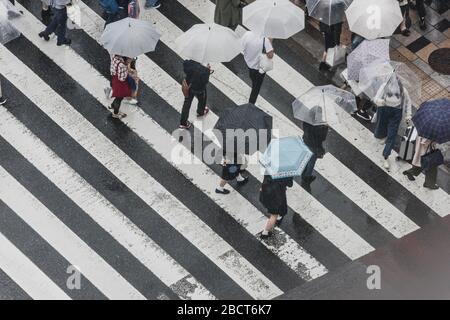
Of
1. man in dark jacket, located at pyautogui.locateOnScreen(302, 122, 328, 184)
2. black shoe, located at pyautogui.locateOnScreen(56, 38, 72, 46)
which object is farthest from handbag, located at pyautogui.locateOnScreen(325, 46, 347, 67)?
black shoe, located at pyautogui.locateOnScreen(56, 38, 72, 46)

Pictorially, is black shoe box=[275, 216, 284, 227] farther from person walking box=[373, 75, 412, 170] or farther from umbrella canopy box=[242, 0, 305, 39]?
umbrella canopy box=[242, 0, 305, 39]

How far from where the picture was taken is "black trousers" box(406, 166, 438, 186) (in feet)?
60.6

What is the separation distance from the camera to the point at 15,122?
63.0 ft

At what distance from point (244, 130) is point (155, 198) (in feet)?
Answer: 7.29

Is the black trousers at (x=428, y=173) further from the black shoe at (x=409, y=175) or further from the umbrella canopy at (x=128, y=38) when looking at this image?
the umbrella canopy at (x=128, y=38)

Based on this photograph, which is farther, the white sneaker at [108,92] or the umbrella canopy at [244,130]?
the white sneaker at [108,92]

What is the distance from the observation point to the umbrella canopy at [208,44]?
17797 millimetres

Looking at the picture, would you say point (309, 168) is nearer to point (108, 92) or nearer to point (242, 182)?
point (242, 182)

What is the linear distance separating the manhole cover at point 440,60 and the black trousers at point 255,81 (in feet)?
11.9

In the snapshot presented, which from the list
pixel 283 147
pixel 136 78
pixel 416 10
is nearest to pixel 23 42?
pixel 136 78

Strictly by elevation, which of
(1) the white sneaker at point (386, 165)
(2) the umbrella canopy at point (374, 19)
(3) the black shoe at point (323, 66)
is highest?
(2) the umbrella canopy at point (374, 19)

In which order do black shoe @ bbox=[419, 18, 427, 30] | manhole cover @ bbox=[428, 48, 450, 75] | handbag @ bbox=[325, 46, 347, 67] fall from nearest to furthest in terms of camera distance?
handbag @ bbox=[325, 46, 347, 67], manhole cover @ bbox=[428, 48, 450, 75], black shoe @ bbox=[419, 18, 427, 30]

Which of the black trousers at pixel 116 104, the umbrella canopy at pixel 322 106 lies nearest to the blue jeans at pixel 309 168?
the umbrella canopy at pixel 322 106

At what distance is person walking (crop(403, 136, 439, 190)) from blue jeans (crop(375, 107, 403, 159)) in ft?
1.58
